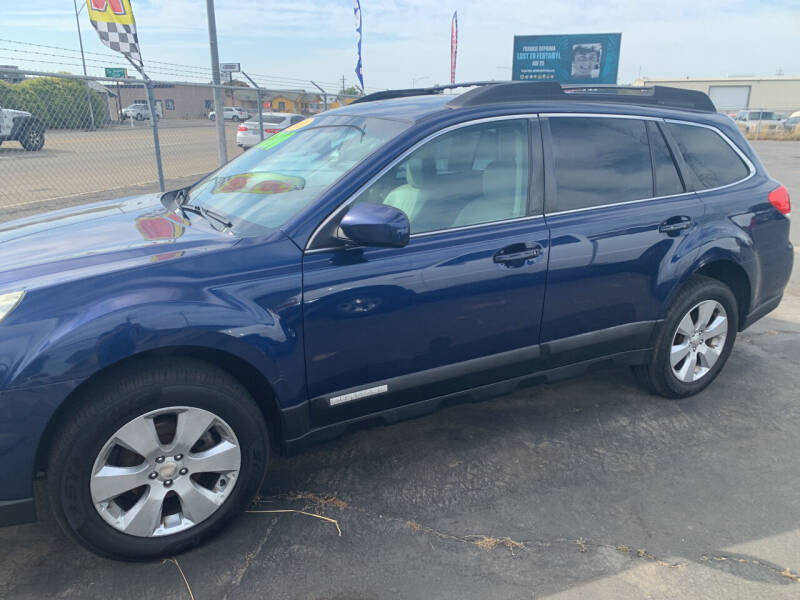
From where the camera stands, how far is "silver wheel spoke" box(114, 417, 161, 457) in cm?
220

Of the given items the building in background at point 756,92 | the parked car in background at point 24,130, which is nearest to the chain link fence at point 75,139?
the parked car in background at point 24,130

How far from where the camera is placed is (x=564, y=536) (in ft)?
8.41

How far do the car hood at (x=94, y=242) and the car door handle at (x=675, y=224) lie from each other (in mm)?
2266

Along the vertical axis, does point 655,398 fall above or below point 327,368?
below

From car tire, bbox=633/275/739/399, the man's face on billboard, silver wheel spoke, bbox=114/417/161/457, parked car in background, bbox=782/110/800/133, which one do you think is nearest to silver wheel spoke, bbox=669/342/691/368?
car tire, bbox=633/275/739/399

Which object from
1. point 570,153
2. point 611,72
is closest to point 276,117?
point 570,153

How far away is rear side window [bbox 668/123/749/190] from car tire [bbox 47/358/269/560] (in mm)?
2816

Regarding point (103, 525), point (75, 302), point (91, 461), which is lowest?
point (103, 525)

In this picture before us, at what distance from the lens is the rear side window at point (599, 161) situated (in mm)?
3143

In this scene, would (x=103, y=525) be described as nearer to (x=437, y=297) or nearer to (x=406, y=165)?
(x=437, y=297)

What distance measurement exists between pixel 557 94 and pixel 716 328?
1.75 meters

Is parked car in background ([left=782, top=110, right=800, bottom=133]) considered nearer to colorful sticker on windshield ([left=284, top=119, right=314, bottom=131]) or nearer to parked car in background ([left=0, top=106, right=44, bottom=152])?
parked car in background ([left=0, top=106, right=44, bottom=152])

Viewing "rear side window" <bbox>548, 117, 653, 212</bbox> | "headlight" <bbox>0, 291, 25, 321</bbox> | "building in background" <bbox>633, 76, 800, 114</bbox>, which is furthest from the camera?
"building in background" <bbox>633, 76, 800, 114</bbox>

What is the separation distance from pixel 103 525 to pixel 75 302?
0.82 m
